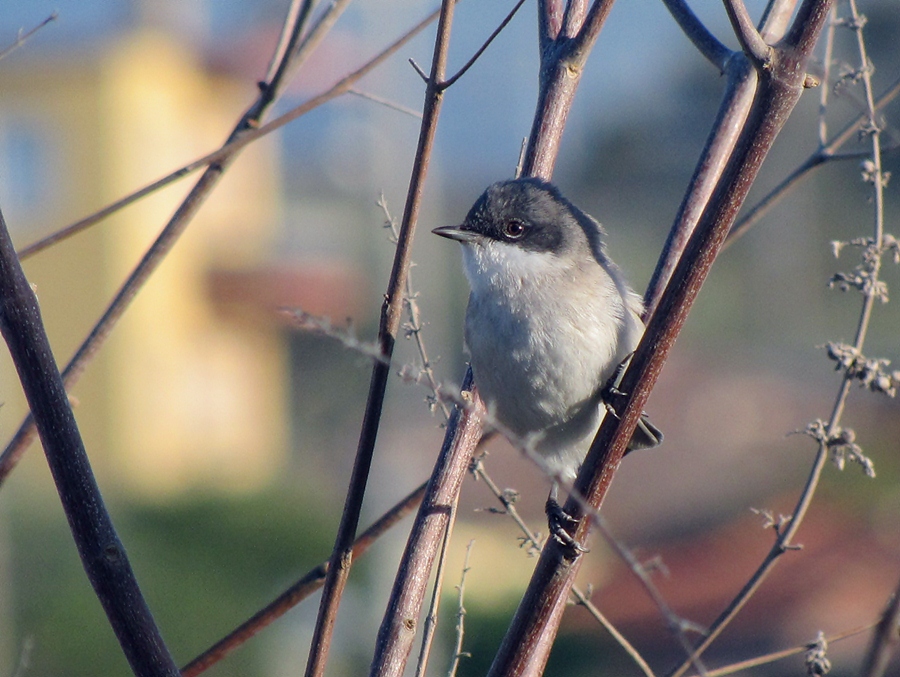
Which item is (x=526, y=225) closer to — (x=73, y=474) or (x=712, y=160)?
(x=712, y=160)

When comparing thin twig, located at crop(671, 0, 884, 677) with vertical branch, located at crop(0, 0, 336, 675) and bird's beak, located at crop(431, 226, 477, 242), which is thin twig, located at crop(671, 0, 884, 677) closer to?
vertical branch, located at crop(0, 0, 336, 675)

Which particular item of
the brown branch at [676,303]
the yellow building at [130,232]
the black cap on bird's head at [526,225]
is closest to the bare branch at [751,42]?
the brown branch at [676,303]

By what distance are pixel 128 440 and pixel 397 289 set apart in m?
19.4

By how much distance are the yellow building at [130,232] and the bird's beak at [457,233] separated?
602 inches

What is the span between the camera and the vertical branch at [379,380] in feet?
4.63

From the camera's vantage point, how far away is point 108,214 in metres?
1.74

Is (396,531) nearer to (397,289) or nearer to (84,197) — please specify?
(397,289)

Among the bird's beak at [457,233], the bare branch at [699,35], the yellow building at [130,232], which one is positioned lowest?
the bird's beak at [457,233]

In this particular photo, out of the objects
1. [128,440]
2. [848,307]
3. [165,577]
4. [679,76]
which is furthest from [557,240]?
[679,76]

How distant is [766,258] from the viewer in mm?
33875

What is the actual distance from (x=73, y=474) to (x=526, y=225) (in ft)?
6.08

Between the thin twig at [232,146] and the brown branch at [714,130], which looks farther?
the brown branch at [714,130]

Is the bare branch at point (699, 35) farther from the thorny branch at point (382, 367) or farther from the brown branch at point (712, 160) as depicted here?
the thorny branch at point (382, 367)

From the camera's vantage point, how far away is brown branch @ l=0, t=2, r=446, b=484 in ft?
5.54
